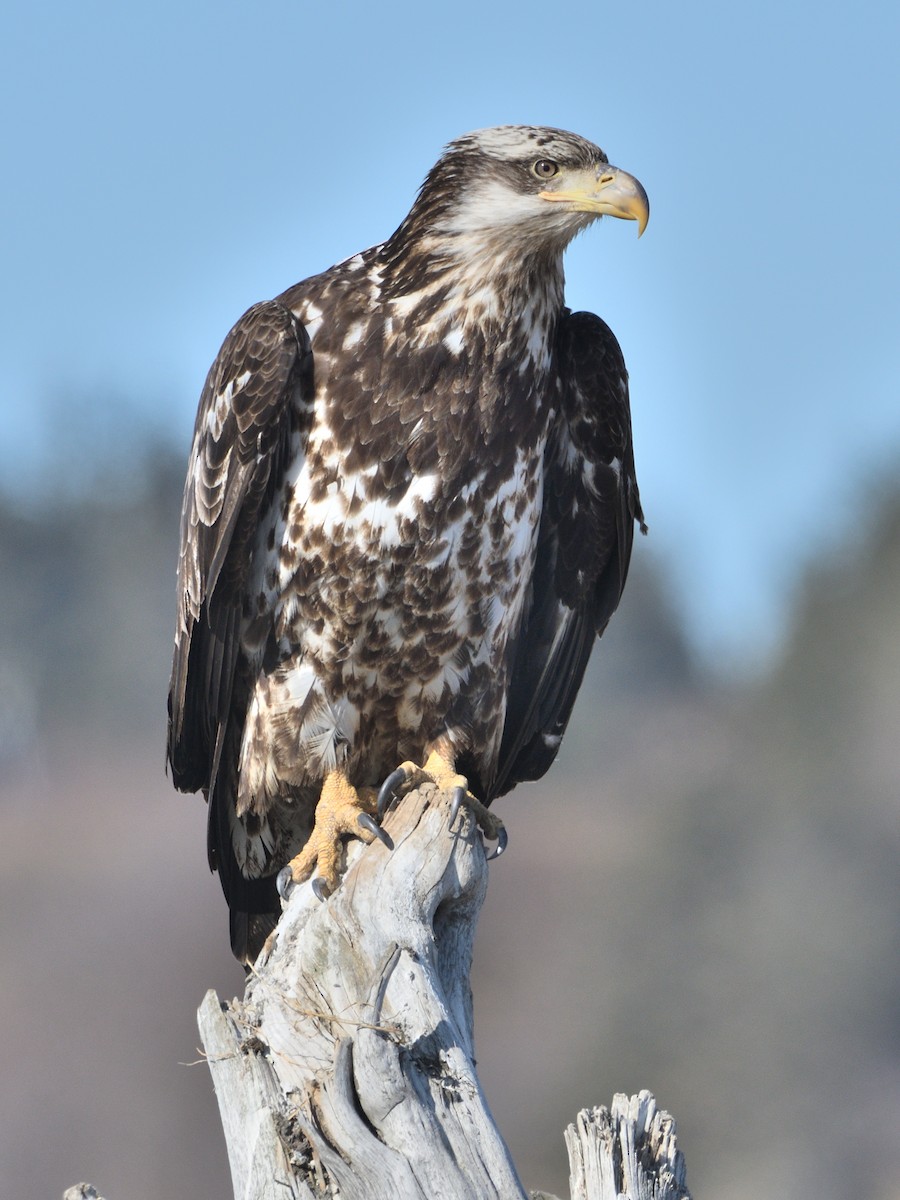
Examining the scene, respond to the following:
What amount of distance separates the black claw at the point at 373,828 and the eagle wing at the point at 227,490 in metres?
0.74

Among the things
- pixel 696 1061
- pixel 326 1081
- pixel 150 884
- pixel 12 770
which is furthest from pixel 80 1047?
pixel 326 1081

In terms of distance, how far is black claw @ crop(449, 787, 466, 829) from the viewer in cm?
520

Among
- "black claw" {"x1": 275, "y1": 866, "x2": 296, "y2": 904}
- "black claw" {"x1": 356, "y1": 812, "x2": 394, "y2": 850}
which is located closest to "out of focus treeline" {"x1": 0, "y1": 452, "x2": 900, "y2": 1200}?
"black claw" {"x1": 275, "y1": 866, "x2": 296, "y2": 904}

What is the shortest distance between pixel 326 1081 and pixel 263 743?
1779 millimetres

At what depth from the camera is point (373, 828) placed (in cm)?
537

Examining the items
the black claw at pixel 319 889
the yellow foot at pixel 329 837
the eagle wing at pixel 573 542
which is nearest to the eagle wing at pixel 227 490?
the yellow foot at pixel 329 837

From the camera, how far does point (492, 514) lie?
580cm

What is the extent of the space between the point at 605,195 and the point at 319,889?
2.36 metres

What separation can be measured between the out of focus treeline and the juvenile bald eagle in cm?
1337

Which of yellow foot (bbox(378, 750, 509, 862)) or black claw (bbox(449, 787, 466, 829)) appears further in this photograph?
yellow foot (bbox(378, 750, 509, 862))

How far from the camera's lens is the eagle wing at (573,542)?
623 cm

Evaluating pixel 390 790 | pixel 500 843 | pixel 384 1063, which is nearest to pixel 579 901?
pixel 500 843

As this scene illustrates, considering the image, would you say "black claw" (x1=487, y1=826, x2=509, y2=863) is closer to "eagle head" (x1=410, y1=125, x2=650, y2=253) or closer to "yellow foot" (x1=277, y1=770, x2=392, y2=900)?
"yellow foot" (x1=277, y1=770, x2=392, y2=900)

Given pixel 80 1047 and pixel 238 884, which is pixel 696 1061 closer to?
pixel 80 1047
